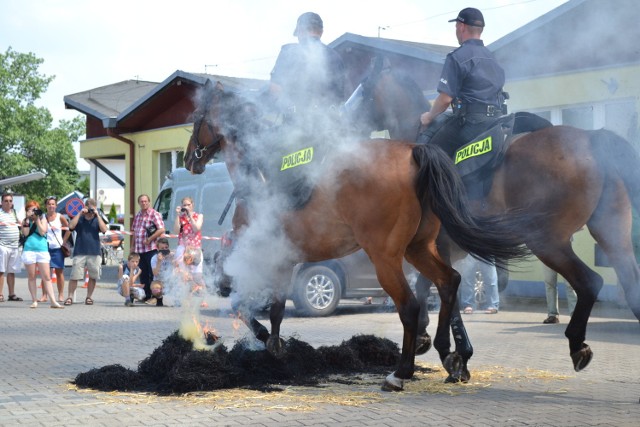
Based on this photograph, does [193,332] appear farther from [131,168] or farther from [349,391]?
[131,168]

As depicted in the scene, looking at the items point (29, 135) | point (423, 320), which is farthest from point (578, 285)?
point (29, 135)

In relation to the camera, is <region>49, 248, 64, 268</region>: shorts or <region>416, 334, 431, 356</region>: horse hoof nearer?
<region>416, 334, 431, 356</region>: horse hoof

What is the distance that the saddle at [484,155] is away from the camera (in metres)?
7.35

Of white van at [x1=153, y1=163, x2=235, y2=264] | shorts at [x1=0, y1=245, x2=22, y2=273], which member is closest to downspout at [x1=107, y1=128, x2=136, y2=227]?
white van at [x1=153, y1=163, x2=235, y2=264]

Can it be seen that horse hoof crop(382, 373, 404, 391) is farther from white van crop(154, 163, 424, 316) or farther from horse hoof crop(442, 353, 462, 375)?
white van crop(154, 163, 424, 316)

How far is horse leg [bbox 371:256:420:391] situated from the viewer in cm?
709

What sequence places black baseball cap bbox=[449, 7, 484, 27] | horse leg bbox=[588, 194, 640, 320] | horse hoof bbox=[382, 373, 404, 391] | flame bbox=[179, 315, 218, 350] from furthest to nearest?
black baseball cap bbox=[449, 7, 484, 27], flame bbox=[179, 315, 218, 350], horse hoof bbox=[382, 373, 404, 391], horse leg bbox=[588, 194, 640, 320]

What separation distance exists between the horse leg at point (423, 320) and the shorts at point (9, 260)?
1177 centimetres

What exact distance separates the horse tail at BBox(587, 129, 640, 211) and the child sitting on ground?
11481mm

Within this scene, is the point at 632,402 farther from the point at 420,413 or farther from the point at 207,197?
the point at 207,197

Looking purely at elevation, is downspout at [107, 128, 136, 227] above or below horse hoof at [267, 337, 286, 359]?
above

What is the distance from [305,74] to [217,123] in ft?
3.26

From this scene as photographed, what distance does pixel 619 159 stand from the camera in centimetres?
711

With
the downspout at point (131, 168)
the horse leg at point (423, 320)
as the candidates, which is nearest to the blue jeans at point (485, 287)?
the horse leg at point (423, 320)
